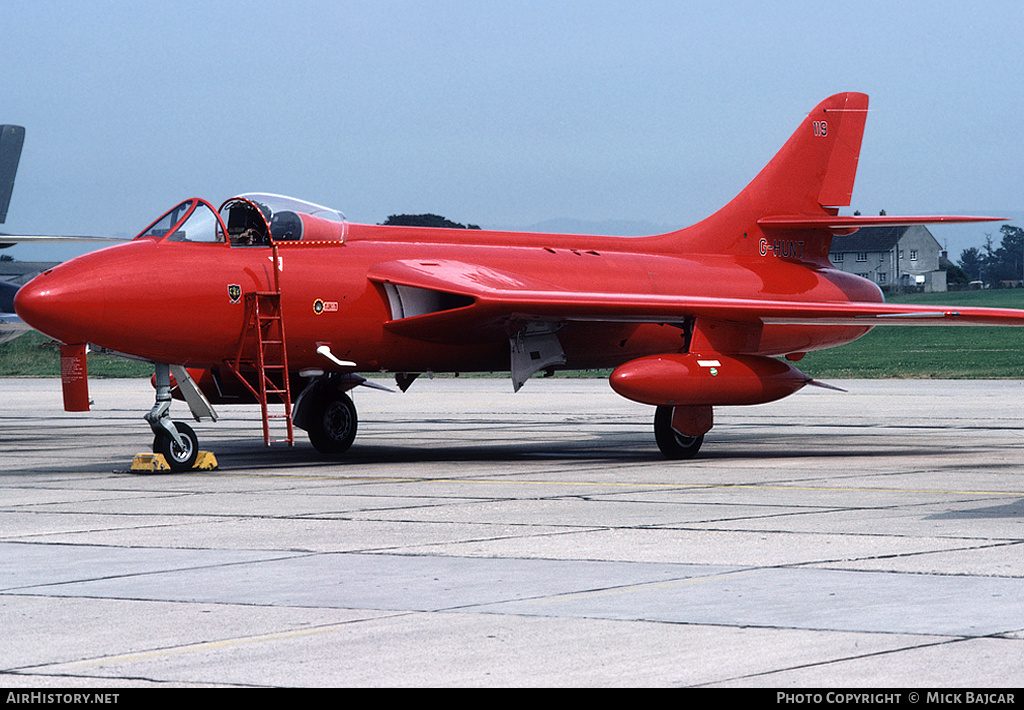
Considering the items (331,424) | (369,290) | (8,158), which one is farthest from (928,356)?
(369,290)

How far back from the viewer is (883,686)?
203 inches

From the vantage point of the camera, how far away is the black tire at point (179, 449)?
570 inches

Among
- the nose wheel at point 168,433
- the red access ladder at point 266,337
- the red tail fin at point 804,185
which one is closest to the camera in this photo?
the nose wheel at point 168,433

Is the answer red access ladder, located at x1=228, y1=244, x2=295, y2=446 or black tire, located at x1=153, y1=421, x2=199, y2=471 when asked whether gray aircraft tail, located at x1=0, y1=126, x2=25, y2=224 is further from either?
black tire, located at x1=153, y1=421, x2=199, y2=471

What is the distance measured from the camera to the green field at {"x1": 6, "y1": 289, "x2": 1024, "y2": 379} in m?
38.5

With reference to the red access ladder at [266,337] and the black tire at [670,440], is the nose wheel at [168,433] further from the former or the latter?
the black tire at [670,440]

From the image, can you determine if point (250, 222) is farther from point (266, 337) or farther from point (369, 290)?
point (369, 290)

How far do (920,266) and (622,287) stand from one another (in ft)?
487

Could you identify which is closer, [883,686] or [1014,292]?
[883,686]

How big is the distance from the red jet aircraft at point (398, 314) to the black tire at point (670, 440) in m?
Result: 0.02

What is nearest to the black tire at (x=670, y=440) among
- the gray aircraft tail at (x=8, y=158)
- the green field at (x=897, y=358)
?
the green field at (x=897, y=358)

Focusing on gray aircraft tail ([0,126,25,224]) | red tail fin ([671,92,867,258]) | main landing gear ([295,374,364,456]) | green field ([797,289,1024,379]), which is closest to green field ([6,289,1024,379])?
green field ([797,289,1024,379])

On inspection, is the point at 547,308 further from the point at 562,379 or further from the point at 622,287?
the point at 562,379

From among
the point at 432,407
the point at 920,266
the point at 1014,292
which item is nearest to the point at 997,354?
the point at 432,407
